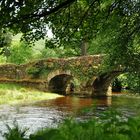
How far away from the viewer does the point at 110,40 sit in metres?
13.6

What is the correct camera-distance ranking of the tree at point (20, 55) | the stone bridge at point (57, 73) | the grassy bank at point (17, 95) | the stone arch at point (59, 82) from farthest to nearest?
the tree at point (20, 55)
the stone arch at point (59, 82)
the stone bridge at point (57, 73)
the grassy bank at point (17, 95)

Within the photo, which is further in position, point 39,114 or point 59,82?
point 59,82

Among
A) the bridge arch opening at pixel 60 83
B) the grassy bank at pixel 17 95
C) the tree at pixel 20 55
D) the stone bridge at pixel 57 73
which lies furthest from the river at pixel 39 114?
the tree at pixel 20 55

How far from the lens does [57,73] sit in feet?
139

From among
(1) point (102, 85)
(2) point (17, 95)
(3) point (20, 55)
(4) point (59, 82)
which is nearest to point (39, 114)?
(2) point (17, 95)

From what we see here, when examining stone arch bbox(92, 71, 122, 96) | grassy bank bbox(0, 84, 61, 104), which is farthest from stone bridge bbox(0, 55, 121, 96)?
grassy bank bbox(0, 84, 61, 104)

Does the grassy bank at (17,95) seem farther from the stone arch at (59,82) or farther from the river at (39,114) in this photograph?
the stone arch at (59,82)

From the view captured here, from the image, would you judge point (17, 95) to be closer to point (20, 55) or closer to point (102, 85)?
point (102, 85)

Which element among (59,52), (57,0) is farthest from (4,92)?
(59,52)

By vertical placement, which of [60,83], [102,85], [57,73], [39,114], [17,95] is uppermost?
[57,73]

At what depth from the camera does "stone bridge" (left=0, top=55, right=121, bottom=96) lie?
41750 mm

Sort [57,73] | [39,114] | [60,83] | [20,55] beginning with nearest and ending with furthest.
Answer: [39,114], [57,73], [60,83], [20,55]

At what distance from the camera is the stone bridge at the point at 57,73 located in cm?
4175

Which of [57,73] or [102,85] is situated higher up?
[57,73]
